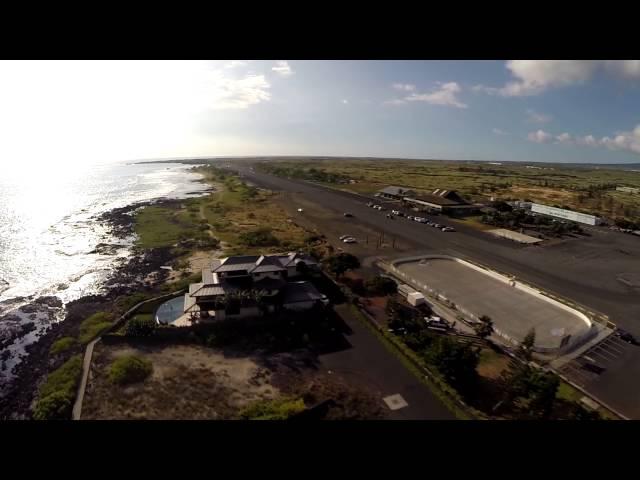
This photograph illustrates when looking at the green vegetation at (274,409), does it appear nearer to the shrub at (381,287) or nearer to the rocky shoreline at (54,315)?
the rocky shoreline at (54,315)

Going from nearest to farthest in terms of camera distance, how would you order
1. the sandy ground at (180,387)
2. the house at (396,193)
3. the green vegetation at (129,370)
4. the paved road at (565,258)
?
the sandy ground at (180,387) → the green vegetation at (129,370) → the paved road at (565,258) → the house at (396,193)

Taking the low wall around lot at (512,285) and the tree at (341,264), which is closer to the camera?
the low wall around lot at (512,285)

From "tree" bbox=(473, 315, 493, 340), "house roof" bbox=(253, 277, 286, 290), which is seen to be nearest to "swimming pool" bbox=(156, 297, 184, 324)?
"house roof" bbox=(253, 277, 286, 290)

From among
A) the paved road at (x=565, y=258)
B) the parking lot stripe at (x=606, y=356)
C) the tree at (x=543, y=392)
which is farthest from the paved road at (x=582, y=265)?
the tree at (x=543, y=392)

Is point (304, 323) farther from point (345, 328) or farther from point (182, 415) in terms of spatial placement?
point (182, 415)

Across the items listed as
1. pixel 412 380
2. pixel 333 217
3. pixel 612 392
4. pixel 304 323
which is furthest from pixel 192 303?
pixel 333 217

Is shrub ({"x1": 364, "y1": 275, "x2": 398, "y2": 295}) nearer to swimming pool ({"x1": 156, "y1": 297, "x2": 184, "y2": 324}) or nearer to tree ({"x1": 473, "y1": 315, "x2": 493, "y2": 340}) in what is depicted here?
tree ({"x1": 473, "y1": 315, "x2": 493, "y2": 340})
